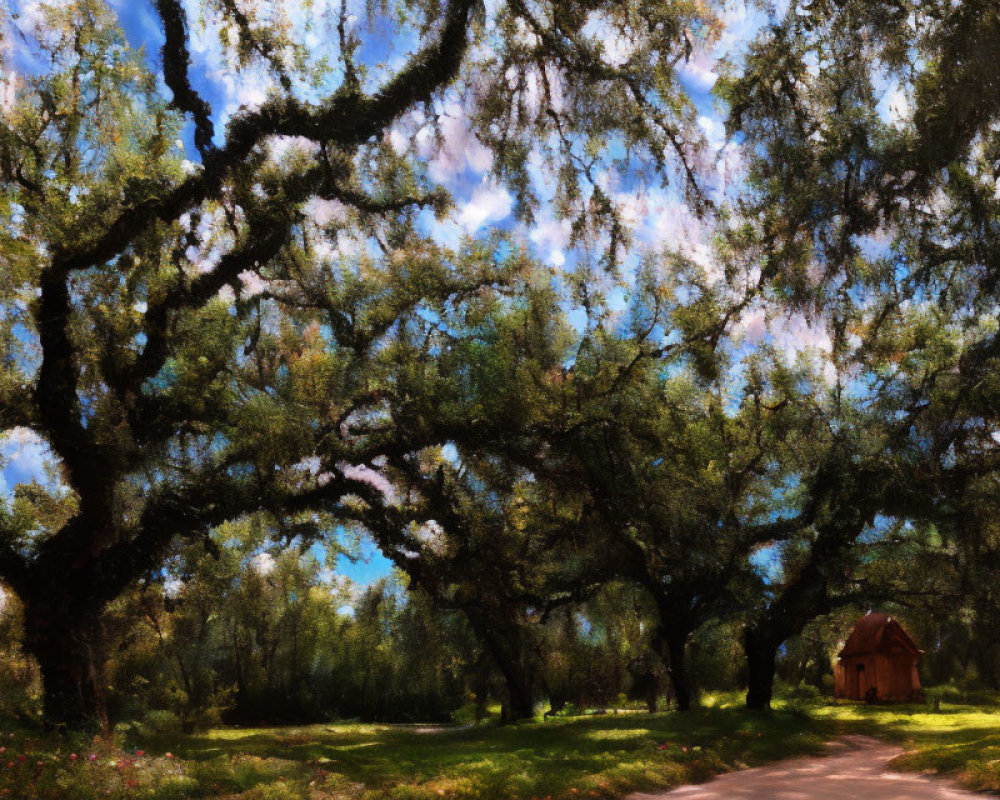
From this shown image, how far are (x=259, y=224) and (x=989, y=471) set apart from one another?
44.5 feet

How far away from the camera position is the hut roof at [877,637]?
81.7ft

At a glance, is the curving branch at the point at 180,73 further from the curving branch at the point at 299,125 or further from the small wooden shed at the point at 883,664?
the small wooden shed at the point at 883,664

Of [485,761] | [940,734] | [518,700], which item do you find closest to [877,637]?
[940,734]

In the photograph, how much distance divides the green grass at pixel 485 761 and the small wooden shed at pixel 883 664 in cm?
788

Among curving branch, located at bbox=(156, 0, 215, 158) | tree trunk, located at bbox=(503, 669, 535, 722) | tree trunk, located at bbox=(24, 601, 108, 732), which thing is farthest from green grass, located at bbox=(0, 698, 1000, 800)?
curving branch, located at bbox=(156, 0, 215, 158)

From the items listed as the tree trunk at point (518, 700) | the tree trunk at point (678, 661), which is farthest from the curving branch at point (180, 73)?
the tree trunk at point (518, 700)

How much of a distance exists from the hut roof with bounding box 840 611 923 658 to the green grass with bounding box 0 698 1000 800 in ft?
26.2

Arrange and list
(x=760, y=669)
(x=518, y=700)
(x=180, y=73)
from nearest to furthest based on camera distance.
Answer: (x=180, y=73) → (x=760, y=669) → (x=518, y=700)

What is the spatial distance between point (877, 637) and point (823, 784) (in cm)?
1834

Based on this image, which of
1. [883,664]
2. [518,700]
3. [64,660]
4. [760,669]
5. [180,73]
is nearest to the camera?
[180,73]

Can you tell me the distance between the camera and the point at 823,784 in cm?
914

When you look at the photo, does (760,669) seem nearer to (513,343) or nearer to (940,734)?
(940,734)

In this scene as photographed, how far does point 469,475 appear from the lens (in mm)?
14781

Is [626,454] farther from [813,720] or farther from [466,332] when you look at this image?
[813,720]
